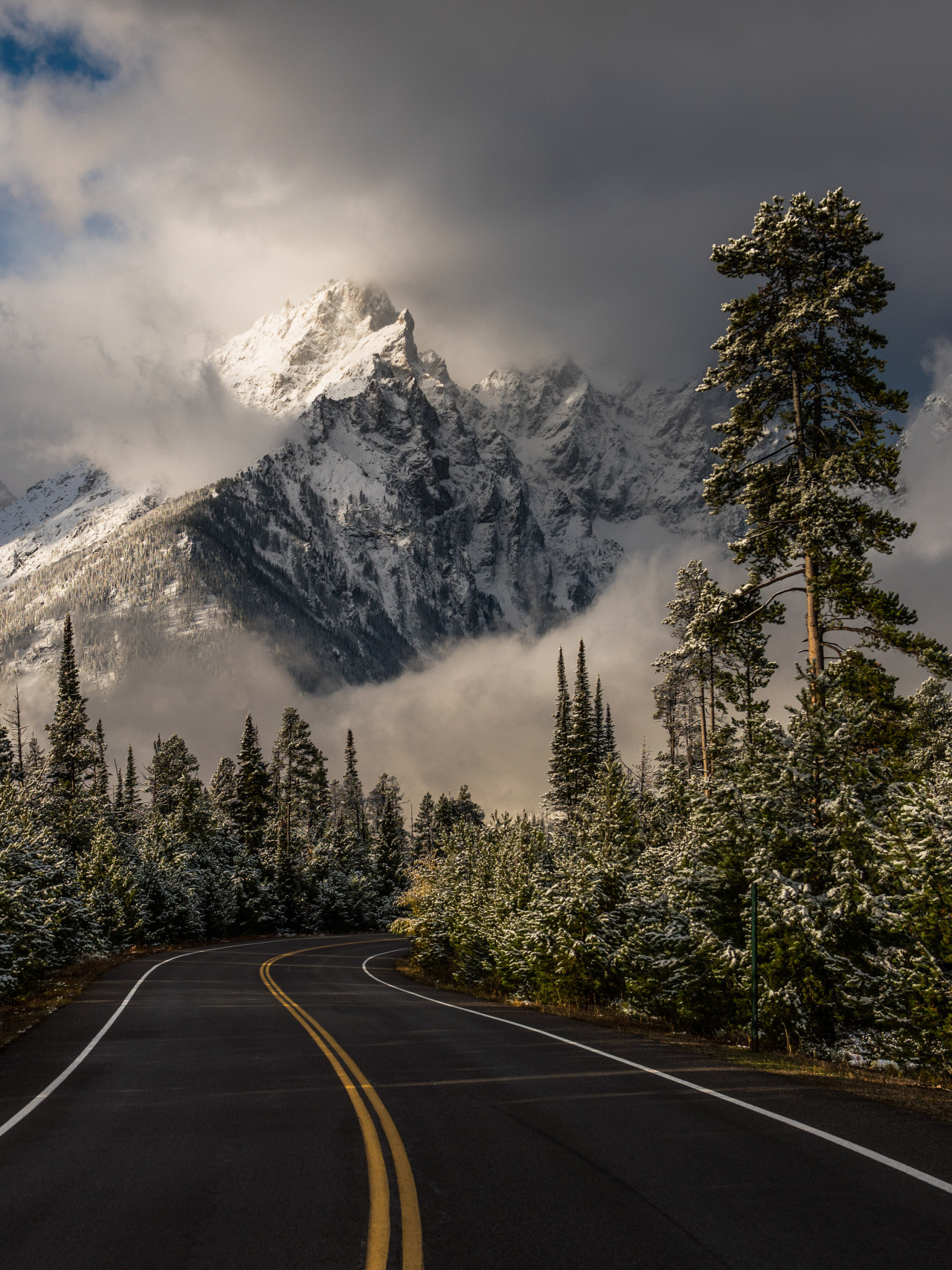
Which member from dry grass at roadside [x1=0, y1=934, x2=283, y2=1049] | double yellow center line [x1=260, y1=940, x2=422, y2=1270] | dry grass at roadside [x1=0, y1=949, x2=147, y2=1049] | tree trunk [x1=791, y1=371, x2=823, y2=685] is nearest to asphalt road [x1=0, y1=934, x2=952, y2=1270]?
double yellow center line [x1=260, y1=940, x2=422, y2=1270]

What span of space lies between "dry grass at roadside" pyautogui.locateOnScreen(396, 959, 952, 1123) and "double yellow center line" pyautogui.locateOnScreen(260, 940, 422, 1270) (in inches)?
202

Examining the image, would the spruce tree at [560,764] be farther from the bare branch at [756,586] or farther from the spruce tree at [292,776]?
the bare branch at [756,586]

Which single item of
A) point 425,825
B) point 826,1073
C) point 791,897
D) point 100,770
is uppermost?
point 100,770

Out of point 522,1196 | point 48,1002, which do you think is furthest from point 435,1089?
point 48,1002

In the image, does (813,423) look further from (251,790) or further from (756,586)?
(251,790)

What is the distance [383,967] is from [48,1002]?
19455 millimetres

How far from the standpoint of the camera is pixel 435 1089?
9336 mm

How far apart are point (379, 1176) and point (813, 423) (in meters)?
17.1

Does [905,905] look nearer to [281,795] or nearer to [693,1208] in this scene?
[693,1208]

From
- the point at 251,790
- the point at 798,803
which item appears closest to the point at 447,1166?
the point at 798,803

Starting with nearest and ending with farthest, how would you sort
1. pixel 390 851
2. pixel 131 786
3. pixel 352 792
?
pixel 390 851, pixel 131 786, pixel 352 792

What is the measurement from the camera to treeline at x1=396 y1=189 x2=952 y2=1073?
11.2 m

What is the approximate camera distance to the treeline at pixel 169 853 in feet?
79.7

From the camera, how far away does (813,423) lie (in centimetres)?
1819
